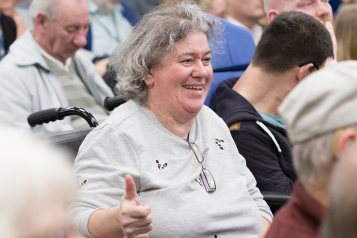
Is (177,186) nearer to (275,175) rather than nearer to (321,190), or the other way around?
(275,175)

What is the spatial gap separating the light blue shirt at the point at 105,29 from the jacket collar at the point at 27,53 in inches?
65.9

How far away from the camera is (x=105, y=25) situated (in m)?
4.81

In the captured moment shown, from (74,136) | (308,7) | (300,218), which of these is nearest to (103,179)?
(74,136)

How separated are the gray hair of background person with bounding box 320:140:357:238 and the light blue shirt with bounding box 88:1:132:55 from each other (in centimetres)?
402

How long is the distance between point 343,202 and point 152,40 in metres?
1.20

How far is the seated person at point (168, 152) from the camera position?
1.51 m

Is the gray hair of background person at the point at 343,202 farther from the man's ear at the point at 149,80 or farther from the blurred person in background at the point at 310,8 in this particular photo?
the blurred person in background at the point at 310,8

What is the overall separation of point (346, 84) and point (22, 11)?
3.64m

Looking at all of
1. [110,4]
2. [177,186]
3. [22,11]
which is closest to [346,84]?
[177,186]

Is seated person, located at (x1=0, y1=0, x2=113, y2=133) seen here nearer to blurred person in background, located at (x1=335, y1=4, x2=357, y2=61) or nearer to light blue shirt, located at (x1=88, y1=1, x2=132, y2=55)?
light blue shirt, located at (x1=88, y1=1, x2=132, y2=55)

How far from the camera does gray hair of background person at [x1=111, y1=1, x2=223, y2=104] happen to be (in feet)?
5.67

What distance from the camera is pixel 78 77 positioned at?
10.2ft

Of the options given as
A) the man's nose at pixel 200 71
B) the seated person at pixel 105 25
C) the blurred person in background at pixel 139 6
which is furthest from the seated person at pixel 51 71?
the blurred person in background at pixel 139 6

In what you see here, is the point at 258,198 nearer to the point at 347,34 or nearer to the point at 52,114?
the point at 52,114
